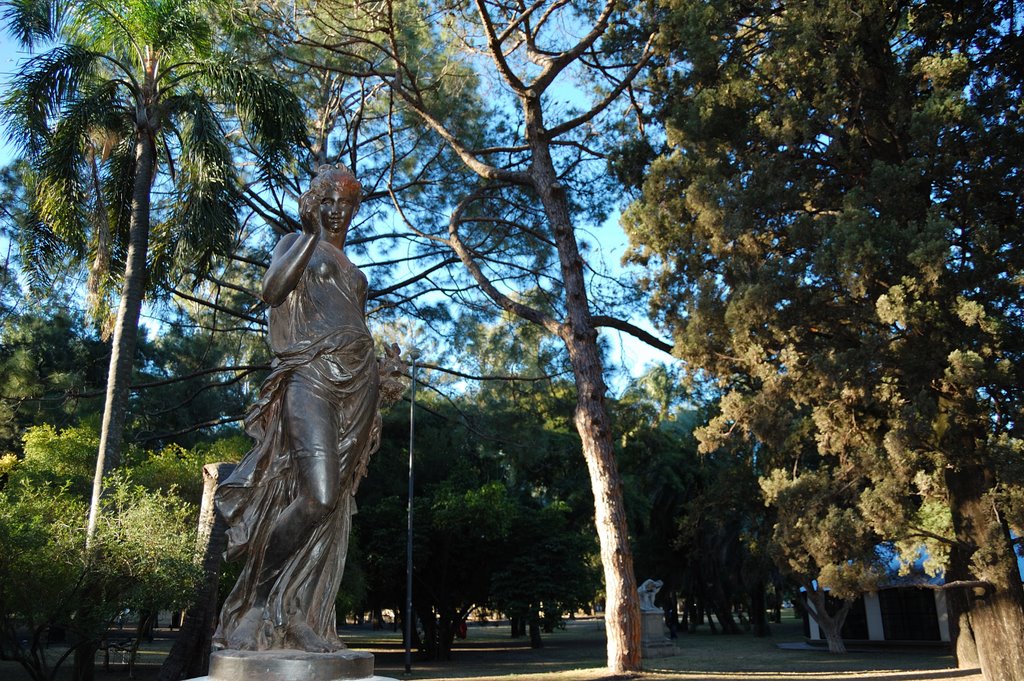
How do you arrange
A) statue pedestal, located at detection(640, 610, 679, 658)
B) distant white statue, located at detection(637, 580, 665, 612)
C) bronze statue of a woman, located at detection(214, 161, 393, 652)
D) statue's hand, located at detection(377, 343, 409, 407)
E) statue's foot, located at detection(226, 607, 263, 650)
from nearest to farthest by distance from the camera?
1. statue's foot, located at detection(226, 607, 263, 650)
2. bronze statue of a woman, located at detection(214, 161, 393, 652)
3. statue's hand, located at detection(377, 343, 409, 407)
4. statue pedestal, located at detection(640, 610, 679, 658)
5. distant white statue, located at detection(637, 580, 665, 612)

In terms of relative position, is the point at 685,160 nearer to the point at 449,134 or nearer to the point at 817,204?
the point at 817,204

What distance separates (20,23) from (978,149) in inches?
505

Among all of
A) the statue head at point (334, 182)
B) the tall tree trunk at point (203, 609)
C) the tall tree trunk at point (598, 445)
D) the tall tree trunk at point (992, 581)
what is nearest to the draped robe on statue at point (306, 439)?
the statue head at point (334, 182)

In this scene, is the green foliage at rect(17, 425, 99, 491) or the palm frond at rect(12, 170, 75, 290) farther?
the green foliage at rect(17, 425, 99, 491)

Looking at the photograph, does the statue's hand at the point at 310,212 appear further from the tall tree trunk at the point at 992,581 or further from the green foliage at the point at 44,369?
the green foliage at the point at 44,369

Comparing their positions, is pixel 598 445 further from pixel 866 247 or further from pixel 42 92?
pixel 42 92

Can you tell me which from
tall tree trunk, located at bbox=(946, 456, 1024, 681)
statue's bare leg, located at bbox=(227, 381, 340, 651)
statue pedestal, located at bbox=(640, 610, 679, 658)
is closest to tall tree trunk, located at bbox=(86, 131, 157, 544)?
statue's bare leg, located at bbox=(227, 381, 340, 651)

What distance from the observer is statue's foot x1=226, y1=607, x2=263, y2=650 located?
3490 millimetres

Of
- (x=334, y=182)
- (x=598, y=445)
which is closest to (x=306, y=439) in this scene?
(x=334, y=182)

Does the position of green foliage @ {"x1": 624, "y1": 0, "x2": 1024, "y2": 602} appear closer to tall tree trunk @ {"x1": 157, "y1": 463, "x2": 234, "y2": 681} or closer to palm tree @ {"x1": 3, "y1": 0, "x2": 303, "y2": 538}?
palm tree @ {"x1": 3, "y1": 0, "x2": 303, "y2": 538}

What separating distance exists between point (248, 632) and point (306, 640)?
0.24 metres

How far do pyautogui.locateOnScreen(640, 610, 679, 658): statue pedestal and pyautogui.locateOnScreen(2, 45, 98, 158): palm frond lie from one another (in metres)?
15.4

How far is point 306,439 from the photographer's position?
3.70 meters

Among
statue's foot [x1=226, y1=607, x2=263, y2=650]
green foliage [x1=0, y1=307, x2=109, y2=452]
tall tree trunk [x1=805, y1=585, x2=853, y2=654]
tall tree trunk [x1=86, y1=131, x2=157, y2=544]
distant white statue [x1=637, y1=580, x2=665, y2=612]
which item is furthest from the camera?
tall tree trunk [x1=805, y1=585, x2=853, y2=654]
